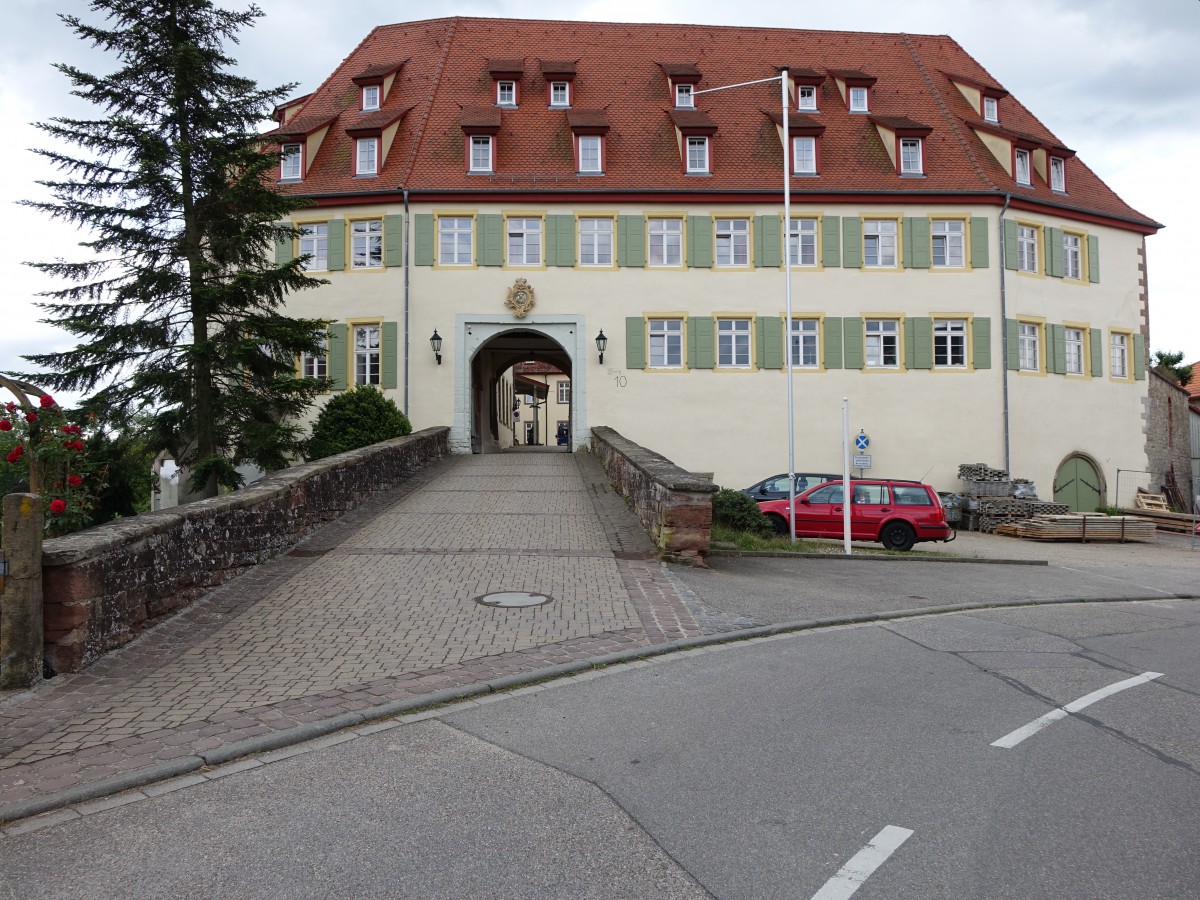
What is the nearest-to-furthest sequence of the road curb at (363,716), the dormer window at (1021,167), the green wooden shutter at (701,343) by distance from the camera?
1. the road curb at (363,716)
2. the green wooden shutter at (701,343)
3. the dormer window at (1021,167)

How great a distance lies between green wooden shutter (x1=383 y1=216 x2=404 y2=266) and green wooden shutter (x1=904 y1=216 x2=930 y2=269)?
48.1 ft

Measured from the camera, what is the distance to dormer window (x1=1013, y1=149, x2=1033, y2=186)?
32.1 m

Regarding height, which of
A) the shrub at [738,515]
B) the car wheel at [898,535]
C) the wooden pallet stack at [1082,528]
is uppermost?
the shrub at [738,515]

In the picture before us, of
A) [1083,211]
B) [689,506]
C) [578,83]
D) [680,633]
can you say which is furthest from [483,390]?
[680,633]

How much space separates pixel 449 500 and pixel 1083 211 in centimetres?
2456

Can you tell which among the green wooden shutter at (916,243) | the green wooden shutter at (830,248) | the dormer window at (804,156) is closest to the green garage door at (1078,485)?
the green wooden shutter at (916,243)

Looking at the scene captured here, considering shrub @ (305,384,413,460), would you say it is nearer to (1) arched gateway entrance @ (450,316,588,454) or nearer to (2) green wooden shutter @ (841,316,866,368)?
(1) arched gateway entrance @ (450,316,588,454)

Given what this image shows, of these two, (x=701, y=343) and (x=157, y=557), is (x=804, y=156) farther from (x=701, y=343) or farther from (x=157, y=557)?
(x=157, y=557)

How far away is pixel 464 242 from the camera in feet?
97.6

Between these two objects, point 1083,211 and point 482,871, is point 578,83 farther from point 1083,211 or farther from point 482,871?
point 482,871

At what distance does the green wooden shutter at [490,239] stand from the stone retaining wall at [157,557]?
16408mm

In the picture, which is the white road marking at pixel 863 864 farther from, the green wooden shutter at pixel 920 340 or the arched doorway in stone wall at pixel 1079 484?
the arched doorway in stone wall at pixel 1079 484

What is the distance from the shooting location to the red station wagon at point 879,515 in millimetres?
20875

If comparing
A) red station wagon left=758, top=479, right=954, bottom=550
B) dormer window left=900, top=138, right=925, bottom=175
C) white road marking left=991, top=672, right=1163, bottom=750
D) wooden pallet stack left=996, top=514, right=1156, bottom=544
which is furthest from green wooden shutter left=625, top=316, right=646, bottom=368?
white road marking left=991, top=672, right=1163, bottom=750
